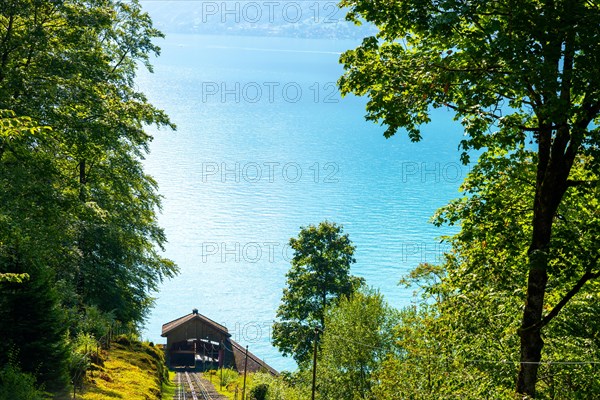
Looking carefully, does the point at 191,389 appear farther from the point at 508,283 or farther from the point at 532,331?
the point at 532,331

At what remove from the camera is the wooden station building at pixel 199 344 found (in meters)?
75.0

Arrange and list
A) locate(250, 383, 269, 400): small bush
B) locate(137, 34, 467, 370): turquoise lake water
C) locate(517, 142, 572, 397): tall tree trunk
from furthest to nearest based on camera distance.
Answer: locate(137, 34, 467, 370): turquoise lake water
locate(250, 383, 269, 400): small bush
locate(517, 142, 572, 397): tall tree trunk

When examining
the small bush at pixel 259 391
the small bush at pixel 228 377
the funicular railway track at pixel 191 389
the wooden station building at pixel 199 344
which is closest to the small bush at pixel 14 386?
the funicular railway track at pixel 191 389

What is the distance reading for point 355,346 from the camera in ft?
118

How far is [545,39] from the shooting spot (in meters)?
8.55

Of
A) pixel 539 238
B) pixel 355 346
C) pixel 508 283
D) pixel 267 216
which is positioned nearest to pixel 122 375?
pixel 355 346

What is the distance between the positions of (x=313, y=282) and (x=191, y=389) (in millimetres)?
16081

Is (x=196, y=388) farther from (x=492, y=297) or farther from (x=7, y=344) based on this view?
(x=492, y=297)

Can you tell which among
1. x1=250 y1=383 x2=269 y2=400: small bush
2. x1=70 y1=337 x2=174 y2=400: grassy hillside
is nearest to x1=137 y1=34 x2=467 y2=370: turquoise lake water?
x1=250 y1=383 x2=269 y2=400: small bush

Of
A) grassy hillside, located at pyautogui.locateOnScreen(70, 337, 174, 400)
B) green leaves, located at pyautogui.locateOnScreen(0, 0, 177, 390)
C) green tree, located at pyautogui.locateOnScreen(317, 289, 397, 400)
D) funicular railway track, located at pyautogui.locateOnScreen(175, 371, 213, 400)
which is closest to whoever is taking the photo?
green leaves, located at pyautogui.locateOnScreen(0, 0, 177, 390)

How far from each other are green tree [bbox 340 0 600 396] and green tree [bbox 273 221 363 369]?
34786 mm

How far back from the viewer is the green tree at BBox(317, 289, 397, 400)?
35.4m

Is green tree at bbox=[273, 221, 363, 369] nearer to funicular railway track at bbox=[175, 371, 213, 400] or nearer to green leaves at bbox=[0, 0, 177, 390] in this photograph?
funicular railway track at bbox=[175, 371, 213, 400]

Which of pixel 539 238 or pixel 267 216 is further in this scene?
pixel 267 216
